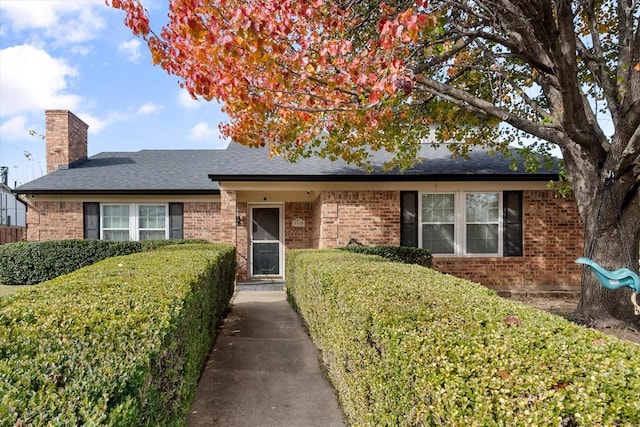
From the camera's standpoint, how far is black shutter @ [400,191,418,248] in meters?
10.8

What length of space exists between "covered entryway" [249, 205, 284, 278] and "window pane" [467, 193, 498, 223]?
5.77 meters

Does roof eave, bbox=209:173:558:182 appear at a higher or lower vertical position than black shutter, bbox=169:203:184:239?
higher

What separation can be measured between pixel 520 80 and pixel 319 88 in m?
5.16

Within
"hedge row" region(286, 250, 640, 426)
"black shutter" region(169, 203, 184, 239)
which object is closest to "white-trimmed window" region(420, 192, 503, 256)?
"black shutter" region(169, 203, 184, 239)

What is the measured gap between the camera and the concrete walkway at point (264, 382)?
402cm

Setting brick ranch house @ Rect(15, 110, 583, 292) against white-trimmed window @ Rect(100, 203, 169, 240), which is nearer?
brick ranch house @ Rect(15, 110, 583, 292)

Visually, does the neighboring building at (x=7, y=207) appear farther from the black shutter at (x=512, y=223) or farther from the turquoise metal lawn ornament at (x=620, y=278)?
the turquoise metal lawn ornament at (x=620, y=278)

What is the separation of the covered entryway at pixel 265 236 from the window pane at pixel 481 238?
571 cm

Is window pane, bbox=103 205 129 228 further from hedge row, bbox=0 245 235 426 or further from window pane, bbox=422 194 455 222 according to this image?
hedge row, bbox=0 245 235 426

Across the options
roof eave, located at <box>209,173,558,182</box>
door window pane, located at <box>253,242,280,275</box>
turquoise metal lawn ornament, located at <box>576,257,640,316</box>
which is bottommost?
door window pane, located at <box>253,242,280,275</box>

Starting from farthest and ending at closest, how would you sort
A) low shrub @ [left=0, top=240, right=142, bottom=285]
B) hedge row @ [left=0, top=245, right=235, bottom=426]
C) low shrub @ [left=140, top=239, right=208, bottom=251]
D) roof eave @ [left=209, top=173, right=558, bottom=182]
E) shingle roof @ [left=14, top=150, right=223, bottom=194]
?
shingle roof @ [left=14, top=150, right=223, bottom=194], low shrub @ [left=140, top=239, right=208, bottom=251], low shrub @ [left=0, top=240, right=142, bottom=285], roof eave @ [left=209, top=173, right=558, bottom=182], hedge row @ [left=0, top=245, right=235, bottom=426]

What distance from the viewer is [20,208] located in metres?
26.7

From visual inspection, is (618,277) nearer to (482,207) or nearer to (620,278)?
(620,278)

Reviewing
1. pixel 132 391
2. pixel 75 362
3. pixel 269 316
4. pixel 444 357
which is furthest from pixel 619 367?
pixel 269 316
